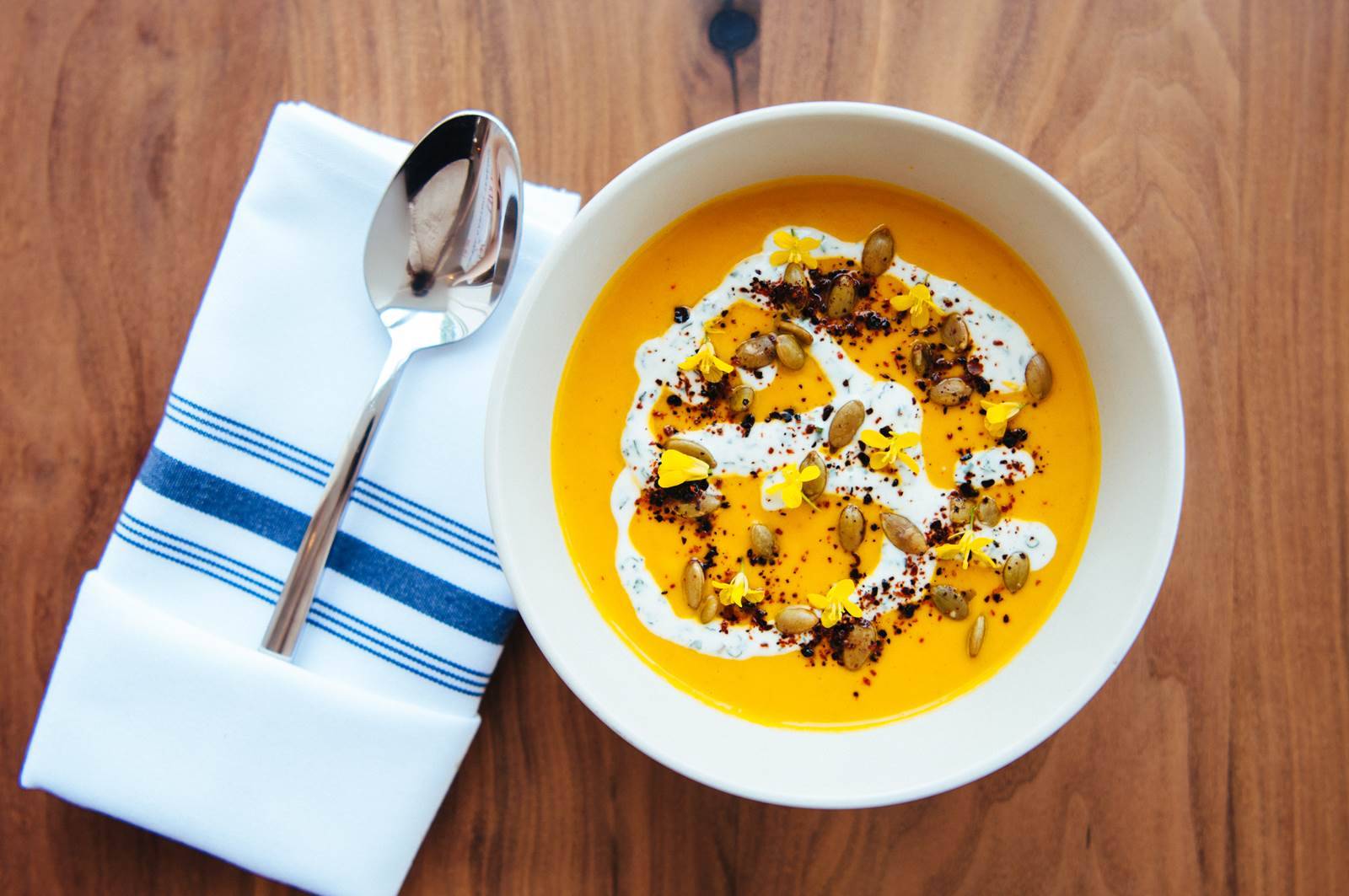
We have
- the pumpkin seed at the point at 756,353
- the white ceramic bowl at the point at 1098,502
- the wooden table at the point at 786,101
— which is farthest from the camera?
the wooden table at the point at 786,101

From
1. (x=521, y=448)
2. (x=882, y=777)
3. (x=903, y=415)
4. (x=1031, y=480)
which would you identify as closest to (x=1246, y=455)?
(x=1031, y=480)

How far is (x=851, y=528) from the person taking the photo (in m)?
1.08

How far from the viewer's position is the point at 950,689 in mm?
1129

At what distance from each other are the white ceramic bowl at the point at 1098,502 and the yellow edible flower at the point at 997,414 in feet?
0.34

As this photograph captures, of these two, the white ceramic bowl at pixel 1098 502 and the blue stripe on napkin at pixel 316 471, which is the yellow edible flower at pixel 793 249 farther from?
the blue stripe on napkin at pixel 316 471

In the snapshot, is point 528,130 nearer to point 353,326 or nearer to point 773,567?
point 353,326

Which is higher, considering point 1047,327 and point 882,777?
point 1047,327

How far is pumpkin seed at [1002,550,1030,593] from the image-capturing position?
110 centimetres

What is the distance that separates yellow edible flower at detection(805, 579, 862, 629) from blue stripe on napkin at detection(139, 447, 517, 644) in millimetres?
362

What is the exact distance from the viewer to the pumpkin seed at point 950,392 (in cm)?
106

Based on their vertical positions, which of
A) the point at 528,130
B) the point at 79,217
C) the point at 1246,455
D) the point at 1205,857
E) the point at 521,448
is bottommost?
the point at 1205,857

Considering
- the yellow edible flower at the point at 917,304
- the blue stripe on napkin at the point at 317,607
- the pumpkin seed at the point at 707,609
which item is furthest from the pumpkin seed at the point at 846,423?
the blue stripe on napkin at the point at 317,607

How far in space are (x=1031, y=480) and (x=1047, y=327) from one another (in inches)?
6.9

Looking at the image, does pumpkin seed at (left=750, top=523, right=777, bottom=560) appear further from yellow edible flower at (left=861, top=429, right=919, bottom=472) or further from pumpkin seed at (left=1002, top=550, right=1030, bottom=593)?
pumpkin seed at (left=1002, top=550, right=1030, bottom=593)
